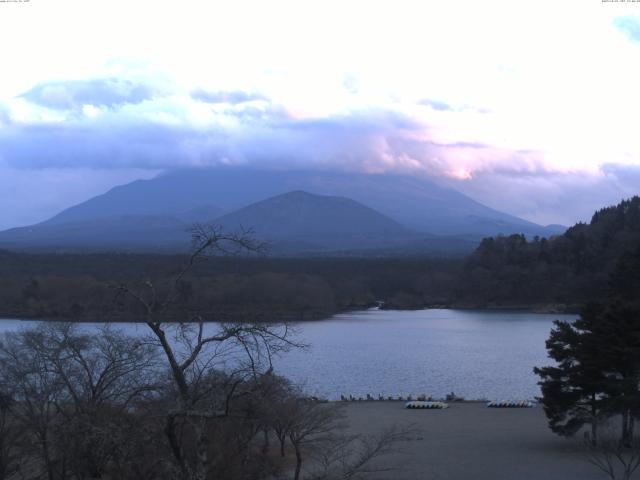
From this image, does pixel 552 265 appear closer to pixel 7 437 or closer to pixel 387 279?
pixel 387 279

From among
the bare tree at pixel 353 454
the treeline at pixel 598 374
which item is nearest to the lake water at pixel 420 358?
the bare tree at pixel 353 454

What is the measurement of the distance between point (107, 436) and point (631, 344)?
40.6ft

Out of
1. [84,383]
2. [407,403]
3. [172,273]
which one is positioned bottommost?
[407,403]

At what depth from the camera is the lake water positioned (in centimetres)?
2867

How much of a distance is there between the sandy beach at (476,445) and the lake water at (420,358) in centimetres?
293

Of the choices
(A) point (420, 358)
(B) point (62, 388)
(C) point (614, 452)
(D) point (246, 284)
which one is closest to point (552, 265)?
(D) point (246, 284)

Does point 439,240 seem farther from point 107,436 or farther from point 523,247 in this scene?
point 107,436

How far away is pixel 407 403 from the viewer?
2480 cm

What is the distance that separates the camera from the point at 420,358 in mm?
36656

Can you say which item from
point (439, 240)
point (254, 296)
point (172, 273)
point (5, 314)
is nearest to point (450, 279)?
point (254, 296)

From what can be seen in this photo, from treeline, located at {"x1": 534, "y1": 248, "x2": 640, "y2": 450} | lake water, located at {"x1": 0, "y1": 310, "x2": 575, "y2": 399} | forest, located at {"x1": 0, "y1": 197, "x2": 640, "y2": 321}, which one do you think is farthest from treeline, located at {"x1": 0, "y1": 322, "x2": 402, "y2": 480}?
forest, located at {"x1": 0, "y1": 197, "x2": 640, "y2": 321}

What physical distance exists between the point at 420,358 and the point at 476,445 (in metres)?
18.5

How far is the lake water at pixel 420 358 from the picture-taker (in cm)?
2867

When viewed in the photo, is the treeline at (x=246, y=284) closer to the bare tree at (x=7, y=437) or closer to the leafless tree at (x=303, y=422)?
the leafless tree at (x=303, y=422)
